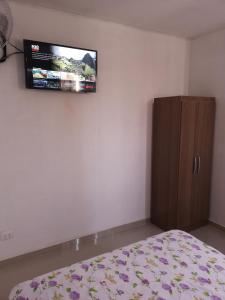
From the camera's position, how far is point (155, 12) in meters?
2.53

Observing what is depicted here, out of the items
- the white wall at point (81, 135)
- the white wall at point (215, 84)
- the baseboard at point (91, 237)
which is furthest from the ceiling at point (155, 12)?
the baseboard at point (91, 237)

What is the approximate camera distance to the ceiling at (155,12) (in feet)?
7.55

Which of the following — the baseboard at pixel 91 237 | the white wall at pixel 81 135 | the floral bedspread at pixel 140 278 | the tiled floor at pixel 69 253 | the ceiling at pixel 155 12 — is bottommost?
the tiled floor at pixel 69 253

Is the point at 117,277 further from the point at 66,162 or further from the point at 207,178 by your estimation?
the point at 207,178

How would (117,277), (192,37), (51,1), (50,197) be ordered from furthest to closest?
(192,37) → (50,197) → (51,1) → (117,277)

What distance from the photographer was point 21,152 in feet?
8.15

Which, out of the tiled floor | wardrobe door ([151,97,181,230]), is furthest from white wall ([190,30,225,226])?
wardrobe door ([151,97,181,230])

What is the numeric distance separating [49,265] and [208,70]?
3.11 m

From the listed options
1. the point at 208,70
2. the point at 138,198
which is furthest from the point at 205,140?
the point at 138,198

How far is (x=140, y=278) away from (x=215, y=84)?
8.68ft

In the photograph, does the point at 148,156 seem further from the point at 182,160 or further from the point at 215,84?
the point at 215,84

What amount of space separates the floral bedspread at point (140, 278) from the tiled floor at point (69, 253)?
3.12 ft

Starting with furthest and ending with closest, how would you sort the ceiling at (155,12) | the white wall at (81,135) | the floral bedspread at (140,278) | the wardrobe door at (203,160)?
the wardrobe door at (203,160), the white wall at (81,135), the ceiling at (155,12), the floral bedspread at (140,278)

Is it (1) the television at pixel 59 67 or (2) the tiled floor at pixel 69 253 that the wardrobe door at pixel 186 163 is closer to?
(2) the tiled floor at pixel 69 253
